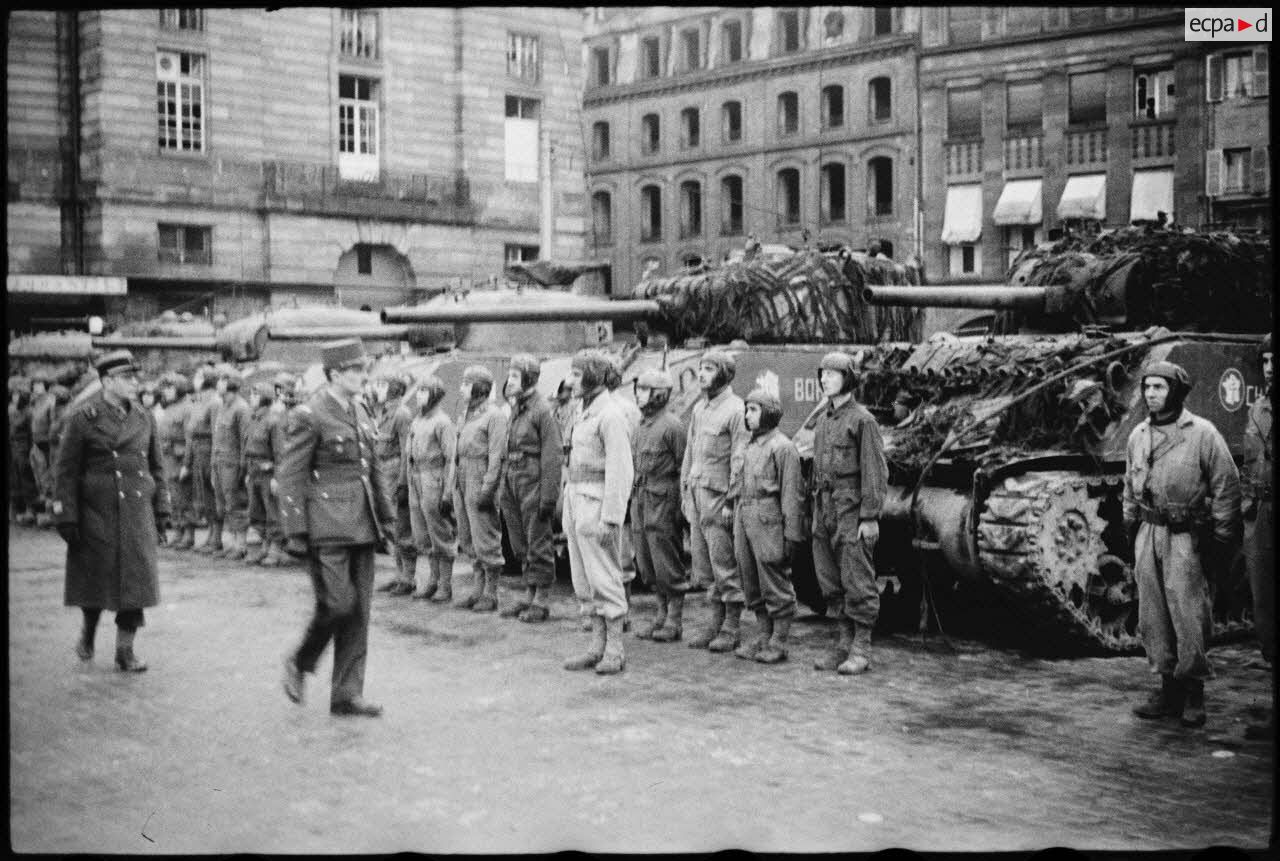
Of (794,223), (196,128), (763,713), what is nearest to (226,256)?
(196,128)

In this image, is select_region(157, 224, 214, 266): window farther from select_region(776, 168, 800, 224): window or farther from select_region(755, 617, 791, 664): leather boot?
select_region(776, 168, 800, 224): window

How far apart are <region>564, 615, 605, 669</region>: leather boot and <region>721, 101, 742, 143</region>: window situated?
1486 inches

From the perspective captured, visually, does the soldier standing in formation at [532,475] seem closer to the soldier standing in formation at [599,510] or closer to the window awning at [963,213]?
the soldier standing in formation at [599,510]

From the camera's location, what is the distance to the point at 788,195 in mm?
45562

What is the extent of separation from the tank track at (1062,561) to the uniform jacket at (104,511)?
558 cm

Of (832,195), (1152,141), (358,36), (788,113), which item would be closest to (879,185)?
(832,195)

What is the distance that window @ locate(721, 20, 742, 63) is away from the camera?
140ft

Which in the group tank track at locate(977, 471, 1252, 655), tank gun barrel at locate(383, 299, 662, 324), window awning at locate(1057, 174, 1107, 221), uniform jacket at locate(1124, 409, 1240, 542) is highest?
window awning at locate(1057, 174, 1107, 221)

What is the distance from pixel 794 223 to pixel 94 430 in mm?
37863

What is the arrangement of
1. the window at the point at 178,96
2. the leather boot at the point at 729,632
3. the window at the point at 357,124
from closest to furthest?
the leather boot at the point at 729,632 < the window at the point at 178,96 < the window at the point at 357,124

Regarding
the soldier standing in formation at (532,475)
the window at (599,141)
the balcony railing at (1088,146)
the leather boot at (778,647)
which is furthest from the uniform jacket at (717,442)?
the window at (599,141)

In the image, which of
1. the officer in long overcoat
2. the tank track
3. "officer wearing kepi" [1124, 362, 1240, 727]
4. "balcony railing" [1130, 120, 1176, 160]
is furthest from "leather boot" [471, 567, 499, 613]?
"balcony railing" [1130, 120, 1176, 160]

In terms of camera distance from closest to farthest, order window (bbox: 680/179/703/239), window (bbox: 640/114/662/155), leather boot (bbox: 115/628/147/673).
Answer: leather boot (bbox: 115/628/147/673)
window (bbox: 640/114/662/155)
window (bbox: 680/179/703/239)

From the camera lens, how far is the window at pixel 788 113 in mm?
43844
